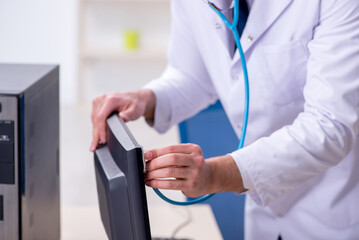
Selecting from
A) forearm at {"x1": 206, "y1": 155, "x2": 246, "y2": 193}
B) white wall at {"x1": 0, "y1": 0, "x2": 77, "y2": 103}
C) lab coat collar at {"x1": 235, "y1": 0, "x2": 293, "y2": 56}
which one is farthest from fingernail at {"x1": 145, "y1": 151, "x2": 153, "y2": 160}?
white wall at {"x1": 0, "y1": 0, "x2": 77, "y2": 103}

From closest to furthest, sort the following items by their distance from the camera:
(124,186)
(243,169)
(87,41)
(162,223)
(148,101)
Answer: (124,186) → (243,169) → (148,101) → (162,223) → (87,41)

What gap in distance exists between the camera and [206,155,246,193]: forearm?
1021 mm

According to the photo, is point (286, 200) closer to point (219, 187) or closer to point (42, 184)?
point (219, 187)

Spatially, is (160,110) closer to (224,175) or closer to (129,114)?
(129,114)

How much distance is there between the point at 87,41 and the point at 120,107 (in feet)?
12.2

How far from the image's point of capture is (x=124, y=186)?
85 centimetres

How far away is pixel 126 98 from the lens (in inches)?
51.6

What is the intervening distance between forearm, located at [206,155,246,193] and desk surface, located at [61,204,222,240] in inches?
16.0

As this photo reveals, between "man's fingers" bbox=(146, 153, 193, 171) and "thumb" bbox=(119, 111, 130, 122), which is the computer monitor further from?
"thumb" bbox=(119, 111, 130, 122)

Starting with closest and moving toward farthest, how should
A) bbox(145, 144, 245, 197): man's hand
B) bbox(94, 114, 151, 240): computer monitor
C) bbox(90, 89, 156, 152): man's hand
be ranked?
bbox(94, 114, 151, 240): computer monitor → bbox(145, 144, 245, 197): man's hand → bbox(90, 89, 156, 152): man's hand

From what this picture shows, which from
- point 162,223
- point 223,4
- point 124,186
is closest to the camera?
point 124,186

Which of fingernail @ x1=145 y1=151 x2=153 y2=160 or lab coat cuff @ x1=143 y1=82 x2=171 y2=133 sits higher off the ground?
lab coat cuff @ x1=143 y1=82 x2=171 y2=133

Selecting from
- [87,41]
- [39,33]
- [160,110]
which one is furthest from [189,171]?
[39,33]

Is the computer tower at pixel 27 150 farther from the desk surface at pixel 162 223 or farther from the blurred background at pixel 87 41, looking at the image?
the blurred background at pixel 87 41
